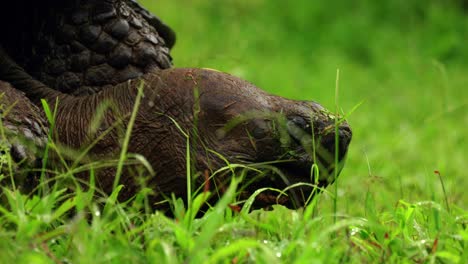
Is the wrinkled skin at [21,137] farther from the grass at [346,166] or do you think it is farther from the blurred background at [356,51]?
the blurred background at [356,51]

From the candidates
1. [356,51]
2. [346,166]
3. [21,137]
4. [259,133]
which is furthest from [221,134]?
[356,51]

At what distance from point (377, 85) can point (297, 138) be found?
4915 millimetres

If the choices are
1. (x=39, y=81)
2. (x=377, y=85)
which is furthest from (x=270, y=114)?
(x=377, y=85)

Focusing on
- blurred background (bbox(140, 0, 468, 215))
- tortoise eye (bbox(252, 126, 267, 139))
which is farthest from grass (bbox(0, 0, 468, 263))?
tortoise eye (bbox(252, 126, 267, 139))

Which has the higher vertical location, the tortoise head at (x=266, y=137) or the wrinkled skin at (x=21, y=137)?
the tortoise head at (x=266, y=137)

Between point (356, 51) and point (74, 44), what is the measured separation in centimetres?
523

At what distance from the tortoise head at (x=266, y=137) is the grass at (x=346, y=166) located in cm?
8

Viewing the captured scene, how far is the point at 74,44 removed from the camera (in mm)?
2682

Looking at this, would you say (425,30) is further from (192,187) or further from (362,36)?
(192,187)

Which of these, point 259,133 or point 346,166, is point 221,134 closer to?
point 259,133

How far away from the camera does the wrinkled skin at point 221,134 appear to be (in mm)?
2158

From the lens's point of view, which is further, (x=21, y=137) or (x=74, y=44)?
(x=74, y=44)

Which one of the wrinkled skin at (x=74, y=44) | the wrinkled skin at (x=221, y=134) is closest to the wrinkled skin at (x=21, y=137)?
the wrinkled skin at (x=221, y=134)

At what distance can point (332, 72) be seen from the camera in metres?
7.04
